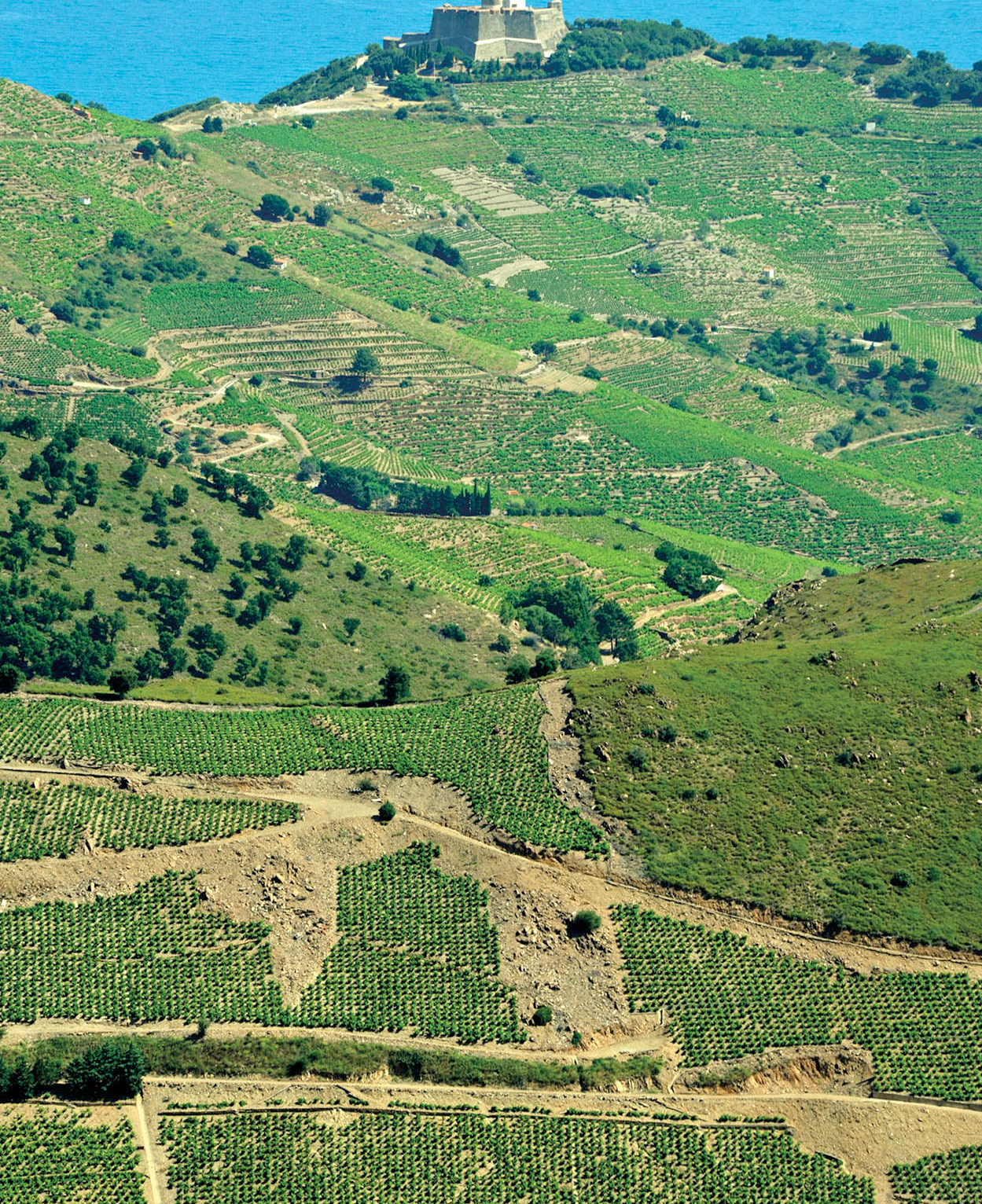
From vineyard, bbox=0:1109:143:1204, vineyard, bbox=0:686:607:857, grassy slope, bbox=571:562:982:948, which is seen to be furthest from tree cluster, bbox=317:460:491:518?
vineyard, bbox=0:1109:143:1204

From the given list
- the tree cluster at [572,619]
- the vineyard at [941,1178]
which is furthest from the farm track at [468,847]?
the tree cluster at [572,619]

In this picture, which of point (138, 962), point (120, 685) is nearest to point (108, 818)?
point (138, 962)

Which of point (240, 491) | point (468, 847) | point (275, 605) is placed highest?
point (468, 847)

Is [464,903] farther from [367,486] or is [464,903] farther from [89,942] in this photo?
[367,486]

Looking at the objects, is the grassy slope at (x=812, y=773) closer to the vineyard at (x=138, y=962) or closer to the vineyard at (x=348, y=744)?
the vineyard at (x=348, y=744)

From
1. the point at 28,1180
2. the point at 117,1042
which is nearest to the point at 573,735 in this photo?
the point at 117,1042

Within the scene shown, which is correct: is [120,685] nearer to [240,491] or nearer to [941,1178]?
[941,1178]

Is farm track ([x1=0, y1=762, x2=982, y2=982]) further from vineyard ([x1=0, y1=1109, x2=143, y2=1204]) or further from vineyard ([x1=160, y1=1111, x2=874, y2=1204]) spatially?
vineyard ([x1=0, y1=1109, x2=143, y2=1204])
